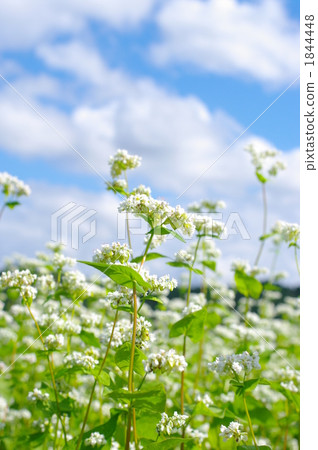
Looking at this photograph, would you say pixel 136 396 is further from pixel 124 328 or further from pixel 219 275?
pixel 219 275

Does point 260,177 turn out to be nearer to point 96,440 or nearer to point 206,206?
point 206,206

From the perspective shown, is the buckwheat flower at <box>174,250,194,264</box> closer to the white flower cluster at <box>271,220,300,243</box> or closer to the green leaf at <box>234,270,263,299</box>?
the green leaf at <box>234,270,263,299</box>

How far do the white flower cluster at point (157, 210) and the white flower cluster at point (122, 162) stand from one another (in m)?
1.05

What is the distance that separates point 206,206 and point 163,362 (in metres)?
3.01

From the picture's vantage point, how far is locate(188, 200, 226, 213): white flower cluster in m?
4.62

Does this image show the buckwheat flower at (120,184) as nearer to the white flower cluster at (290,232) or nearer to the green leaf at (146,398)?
the white flower cluster at (290,232)

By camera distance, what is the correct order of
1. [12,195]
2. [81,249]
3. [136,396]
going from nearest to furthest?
[136,396] → [81,249] → [12,195]

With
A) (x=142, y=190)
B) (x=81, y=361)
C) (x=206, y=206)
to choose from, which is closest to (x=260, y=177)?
(x=206, y=206)

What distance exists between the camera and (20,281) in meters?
2.62

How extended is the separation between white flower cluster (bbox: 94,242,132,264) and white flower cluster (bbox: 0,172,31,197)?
2.25 metres

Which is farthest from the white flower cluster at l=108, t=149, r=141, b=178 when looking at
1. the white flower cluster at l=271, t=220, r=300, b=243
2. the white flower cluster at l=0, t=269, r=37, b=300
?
the white flower cluster at l=271, t=220, r=300, b=243
